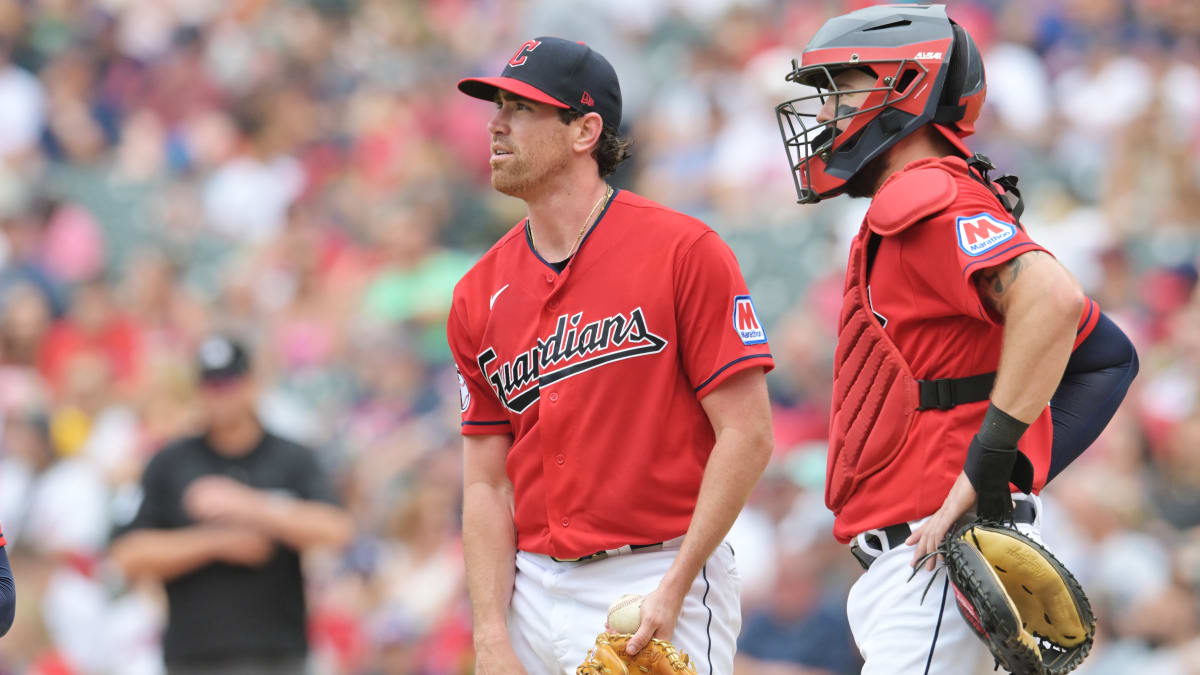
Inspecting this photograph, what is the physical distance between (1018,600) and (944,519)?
243 millimetres

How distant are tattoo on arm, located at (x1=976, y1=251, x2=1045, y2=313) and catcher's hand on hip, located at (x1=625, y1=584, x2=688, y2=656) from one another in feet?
3.39

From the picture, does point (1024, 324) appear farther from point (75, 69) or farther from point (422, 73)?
point (75, 69)

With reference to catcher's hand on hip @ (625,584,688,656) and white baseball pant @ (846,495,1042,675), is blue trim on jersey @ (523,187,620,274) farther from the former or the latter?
white baseball pant @ (846,495,1042,675)

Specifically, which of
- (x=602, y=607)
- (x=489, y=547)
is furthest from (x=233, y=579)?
(x=602, y=607)

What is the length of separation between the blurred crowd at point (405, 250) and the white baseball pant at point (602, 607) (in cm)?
295

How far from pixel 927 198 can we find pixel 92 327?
9593mm

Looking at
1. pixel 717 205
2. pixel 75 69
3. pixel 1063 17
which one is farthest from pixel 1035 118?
pixel 75 69

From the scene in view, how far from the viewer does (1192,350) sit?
7801mm

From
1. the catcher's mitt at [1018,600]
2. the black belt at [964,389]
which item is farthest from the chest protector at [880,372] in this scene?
the catcher's mitt at [1018,600]

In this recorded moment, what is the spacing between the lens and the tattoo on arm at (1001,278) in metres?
3.54

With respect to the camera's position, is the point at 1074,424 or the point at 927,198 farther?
the point at 1074,424

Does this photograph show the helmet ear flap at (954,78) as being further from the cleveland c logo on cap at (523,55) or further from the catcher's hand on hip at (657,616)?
the catcher's hand on hip at (657,616)

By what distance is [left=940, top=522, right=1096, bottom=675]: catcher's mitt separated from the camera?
3.44 m

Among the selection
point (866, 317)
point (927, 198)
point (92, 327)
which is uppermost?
point (927, 198)
